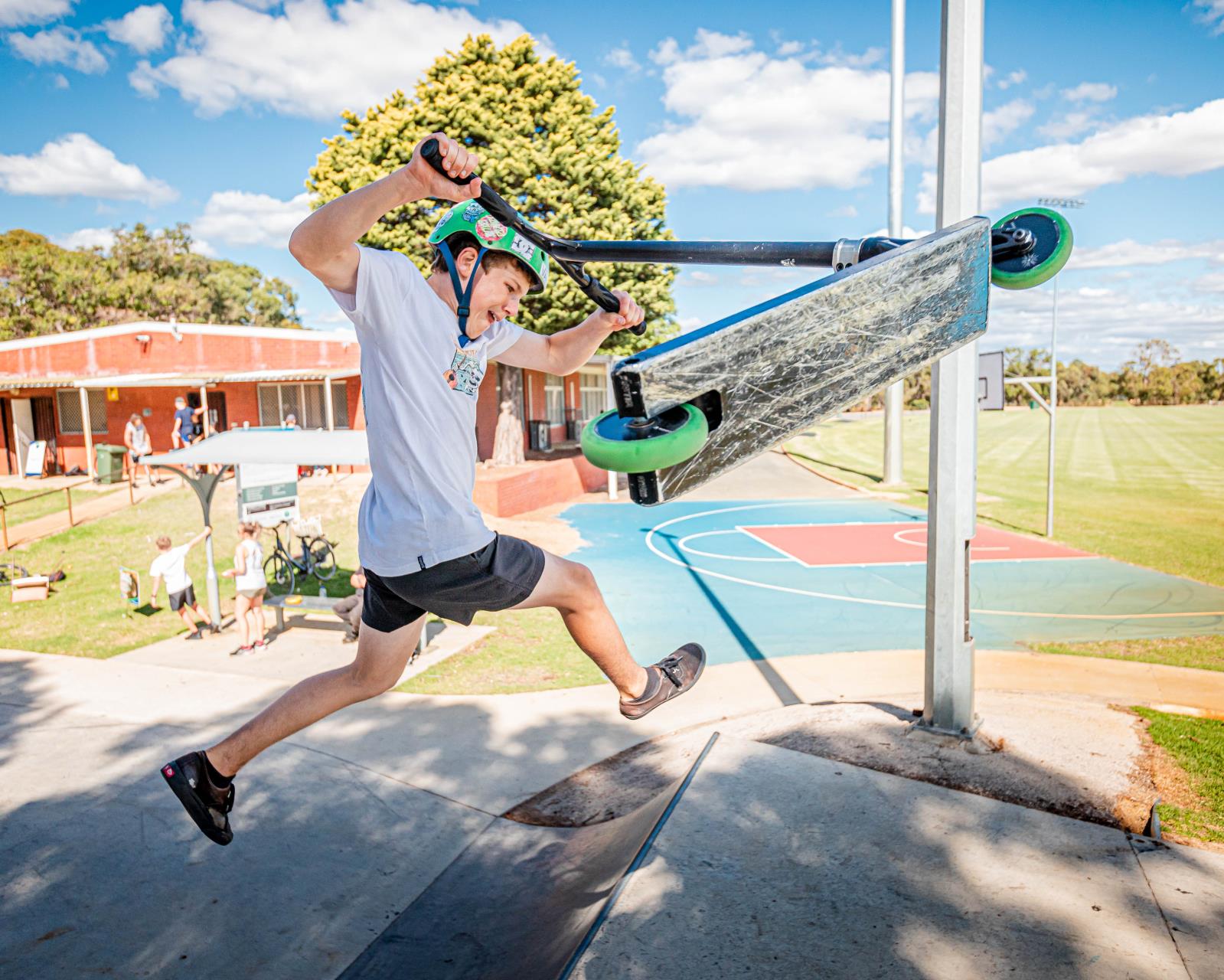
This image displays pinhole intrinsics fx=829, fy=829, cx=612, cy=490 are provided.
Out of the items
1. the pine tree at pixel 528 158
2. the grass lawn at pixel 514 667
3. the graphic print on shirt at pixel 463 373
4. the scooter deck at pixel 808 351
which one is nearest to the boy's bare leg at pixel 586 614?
the graphic print on shirt at pixel 463 373

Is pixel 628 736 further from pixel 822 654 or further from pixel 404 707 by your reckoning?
pixel 822 654

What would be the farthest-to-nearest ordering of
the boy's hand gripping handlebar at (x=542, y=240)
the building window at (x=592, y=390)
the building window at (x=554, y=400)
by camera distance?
the building window at (x=592, y=390) < the building window at (x=554, y=400) < the boy's hand gripping handlebar at (x=542, y=240)

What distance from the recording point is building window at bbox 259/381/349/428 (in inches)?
1049

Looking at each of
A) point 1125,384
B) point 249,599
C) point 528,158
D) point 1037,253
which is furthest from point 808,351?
point 1125,384

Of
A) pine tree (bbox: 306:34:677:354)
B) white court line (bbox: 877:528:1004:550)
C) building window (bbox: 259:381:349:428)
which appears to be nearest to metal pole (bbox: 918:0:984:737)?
white court line (bbox: 877:528:1004:550)

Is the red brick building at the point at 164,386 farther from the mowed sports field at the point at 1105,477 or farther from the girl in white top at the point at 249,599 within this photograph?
the girl in white top at the point at 249,599

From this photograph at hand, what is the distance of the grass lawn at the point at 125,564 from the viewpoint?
10141 mm

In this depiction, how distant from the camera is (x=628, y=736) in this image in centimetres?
648

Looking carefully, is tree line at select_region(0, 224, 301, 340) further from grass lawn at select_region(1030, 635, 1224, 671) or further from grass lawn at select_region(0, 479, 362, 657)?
grass lawn at select_region(1030, 635, 1224, 671)

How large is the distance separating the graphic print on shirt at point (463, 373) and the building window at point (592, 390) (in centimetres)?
3400

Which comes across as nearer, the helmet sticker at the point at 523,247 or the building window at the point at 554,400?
the helmet sticker at the point at 523,247

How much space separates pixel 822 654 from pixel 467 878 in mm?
5207

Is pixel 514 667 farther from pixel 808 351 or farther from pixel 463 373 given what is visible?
pixel 808 351

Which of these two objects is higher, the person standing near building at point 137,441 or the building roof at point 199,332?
the building roof at point 199,332
